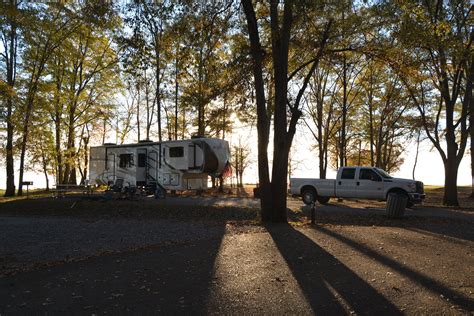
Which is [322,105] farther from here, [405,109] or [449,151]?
[449,151]

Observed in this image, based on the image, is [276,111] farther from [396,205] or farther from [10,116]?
[10,116]

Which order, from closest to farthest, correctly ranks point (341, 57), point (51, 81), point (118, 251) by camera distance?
point (118, 251), point (341, 57), point (51, 81)

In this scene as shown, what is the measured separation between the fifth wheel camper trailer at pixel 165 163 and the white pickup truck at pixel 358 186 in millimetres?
4612

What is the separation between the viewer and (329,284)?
5738 mm

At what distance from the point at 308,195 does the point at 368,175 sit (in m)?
3.17

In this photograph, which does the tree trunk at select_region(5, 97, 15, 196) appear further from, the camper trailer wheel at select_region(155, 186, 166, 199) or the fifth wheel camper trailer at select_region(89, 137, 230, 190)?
the camper trailer wheel at select_region(155, 186, 166, 199)

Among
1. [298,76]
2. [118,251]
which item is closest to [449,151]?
[298,76]

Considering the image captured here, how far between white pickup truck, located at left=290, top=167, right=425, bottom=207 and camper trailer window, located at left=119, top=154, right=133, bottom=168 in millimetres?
9530

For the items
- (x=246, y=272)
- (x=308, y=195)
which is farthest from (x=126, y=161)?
(x=246, y=272)

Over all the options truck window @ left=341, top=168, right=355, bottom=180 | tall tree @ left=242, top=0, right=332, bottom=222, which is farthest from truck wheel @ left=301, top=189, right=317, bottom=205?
tall tree @ left=242, top=0, right=332, bottom=222

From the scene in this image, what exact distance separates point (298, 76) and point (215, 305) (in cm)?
1314

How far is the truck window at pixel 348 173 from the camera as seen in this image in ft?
66.7

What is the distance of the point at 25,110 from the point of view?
84.2 ft

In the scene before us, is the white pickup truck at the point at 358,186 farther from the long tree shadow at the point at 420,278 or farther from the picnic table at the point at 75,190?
the long tree shadow at the point at 420,278
